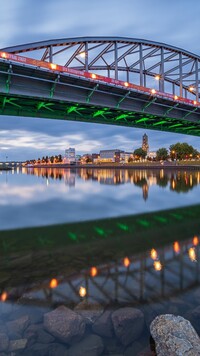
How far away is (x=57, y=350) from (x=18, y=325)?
41.8 inches

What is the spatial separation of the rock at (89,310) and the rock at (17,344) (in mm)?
1257

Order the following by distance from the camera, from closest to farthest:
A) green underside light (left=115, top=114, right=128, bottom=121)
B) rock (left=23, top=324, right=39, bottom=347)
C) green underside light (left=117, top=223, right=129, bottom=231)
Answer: rock (left=23, top=324, right=39, bottom=347)
green underside light (left=117, top=223, right=129, bottom=231)
green underside light (left=115, top=114, right=128, bottom=121)

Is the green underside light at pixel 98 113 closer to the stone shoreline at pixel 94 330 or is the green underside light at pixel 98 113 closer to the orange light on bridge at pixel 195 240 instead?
the orange light on bridge at pixel 195 240

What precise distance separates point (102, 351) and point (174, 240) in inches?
308

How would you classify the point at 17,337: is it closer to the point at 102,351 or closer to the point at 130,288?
the point at 102,351

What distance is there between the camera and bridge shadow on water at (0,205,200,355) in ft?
18.5

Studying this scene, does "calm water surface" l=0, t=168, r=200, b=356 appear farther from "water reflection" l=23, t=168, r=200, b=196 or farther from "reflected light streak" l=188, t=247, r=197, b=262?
"water reflection" l=23, t=168, r=200, b=196

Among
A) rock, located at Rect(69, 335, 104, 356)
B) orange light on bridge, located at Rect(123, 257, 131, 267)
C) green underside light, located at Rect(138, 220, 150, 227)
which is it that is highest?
rock, located at Rect(69, 335, 104, 356)

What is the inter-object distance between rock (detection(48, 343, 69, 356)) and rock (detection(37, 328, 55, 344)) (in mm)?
130

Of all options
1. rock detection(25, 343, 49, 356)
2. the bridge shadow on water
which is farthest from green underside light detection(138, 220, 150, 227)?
rock detection(25, 343, 49, 356)

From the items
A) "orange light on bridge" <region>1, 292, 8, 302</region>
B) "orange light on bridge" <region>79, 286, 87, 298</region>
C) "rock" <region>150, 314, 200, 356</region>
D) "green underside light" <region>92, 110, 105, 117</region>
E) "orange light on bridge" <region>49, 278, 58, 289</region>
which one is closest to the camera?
"rock" <region>150, 314, 200, 356</region>

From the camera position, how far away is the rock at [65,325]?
4566mm

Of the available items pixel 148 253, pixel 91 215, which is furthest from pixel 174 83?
pixel 148 253

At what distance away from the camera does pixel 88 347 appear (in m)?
4.37
